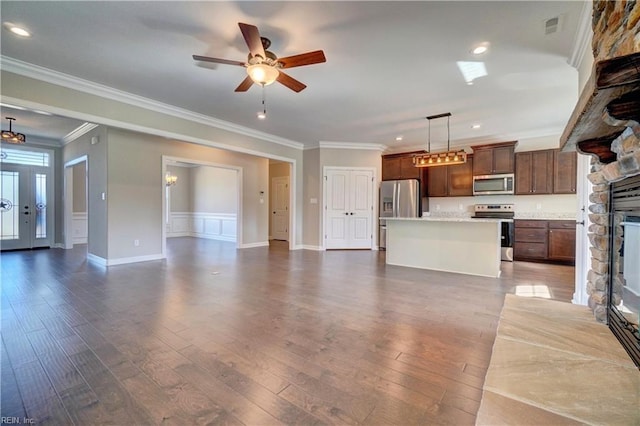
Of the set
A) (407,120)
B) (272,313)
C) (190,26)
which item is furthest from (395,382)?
(407,120)

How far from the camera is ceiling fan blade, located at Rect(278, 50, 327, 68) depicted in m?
2.52

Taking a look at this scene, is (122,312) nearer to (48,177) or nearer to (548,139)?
(48,177)

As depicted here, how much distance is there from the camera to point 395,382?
172 centimetres

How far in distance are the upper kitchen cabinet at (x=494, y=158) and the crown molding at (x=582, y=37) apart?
3211 millimetres

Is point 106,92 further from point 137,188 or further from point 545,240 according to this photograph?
point 545,240

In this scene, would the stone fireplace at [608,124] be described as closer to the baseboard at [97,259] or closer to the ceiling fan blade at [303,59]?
the ceiling fan blade at [303,59]

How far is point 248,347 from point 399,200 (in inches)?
222

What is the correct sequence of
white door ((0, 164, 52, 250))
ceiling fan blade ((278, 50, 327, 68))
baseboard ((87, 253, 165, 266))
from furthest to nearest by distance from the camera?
white door ((0, 164, 52, 250)), baseboard ((87, 253, 165, 266)), ceiling fan blade ((278, 50, 327, 68))

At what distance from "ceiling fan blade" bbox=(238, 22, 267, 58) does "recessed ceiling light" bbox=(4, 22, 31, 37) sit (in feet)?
7.56

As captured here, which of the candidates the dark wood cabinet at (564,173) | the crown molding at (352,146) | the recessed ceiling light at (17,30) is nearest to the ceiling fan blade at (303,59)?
the recessed ceiling light at (17,30)

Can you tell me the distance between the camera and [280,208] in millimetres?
9641

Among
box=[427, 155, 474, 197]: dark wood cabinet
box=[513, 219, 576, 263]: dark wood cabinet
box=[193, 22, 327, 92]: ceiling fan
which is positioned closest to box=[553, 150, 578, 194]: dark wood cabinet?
box=[513, 219, 576, 263]: dark wood cabinet

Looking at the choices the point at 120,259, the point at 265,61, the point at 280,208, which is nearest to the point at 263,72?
the point at 265,61

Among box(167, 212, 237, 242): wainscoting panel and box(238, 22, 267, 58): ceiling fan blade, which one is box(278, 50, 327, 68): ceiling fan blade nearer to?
box(238, 22, 267, 58): ceiling fan blade
